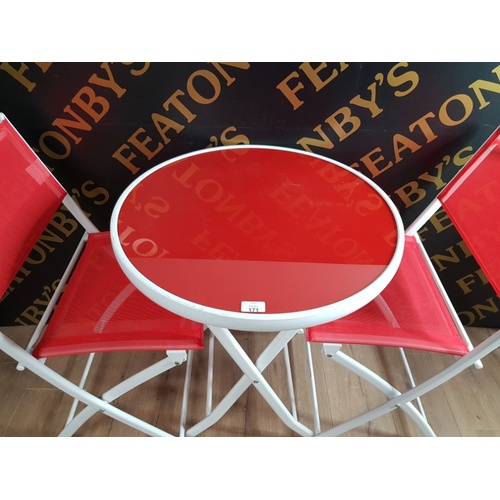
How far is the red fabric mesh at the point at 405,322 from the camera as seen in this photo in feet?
4.10

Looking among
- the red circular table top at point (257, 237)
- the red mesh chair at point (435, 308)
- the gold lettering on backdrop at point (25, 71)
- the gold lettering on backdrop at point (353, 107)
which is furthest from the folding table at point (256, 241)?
the gold lettering on backdrop at point (25, 71)

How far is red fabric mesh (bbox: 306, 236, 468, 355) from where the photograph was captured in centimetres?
125

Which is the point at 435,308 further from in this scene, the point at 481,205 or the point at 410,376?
the point at 410,376

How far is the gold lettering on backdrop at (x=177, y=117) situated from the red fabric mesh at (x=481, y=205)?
799mm

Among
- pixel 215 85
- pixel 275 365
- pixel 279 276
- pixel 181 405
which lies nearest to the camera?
pixel 279 276

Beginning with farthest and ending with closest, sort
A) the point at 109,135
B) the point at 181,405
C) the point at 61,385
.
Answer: the point at 181,405 → the point at 109,135 → the point at 61,385

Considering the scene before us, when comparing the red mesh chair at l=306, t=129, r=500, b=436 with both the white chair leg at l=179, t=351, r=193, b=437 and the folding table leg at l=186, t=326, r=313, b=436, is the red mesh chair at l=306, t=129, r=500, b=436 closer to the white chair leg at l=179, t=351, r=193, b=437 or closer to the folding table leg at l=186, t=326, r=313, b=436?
the folding table leg at l=186, t=326, r=313, b=436

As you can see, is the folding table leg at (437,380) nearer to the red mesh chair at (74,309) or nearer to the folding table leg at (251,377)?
the folding table leg at (251,377)

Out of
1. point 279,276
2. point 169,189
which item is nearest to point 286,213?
point 279,276

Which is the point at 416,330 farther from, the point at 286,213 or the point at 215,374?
the point at 215,374

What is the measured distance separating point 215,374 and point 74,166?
1.10 meters

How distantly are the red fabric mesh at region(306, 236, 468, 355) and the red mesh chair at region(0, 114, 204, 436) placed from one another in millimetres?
442

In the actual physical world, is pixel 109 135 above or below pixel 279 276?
above

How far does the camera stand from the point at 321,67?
1380 mm
